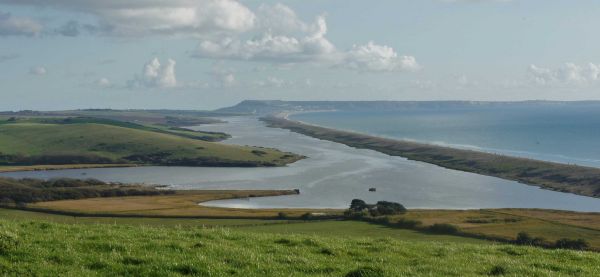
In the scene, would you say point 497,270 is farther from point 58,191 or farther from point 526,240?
point 58,191

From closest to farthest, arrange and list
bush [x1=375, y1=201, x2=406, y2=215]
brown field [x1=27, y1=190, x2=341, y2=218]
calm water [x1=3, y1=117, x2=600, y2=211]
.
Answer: bush [x1=375, y1=201, x2=406, y2=215]
brown field [x1=27, y1=190, x2=341, y2=218]
calm water [x1=3, y1=117, x2=600, y2=211]

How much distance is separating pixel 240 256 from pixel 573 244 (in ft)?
210

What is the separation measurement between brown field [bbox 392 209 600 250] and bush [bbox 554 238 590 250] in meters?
1.10

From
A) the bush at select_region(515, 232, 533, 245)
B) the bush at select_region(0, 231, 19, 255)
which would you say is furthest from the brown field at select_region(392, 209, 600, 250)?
the bush at select_region(0, 231, 19, 255)

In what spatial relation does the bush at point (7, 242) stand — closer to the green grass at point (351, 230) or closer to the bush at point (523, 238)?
the green grass at point (351, 230)

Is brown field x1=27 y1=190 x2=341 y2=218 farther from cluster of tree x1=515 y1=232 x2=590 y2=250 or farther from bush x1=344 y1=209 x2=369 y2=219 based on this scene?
cluster of tree x1=515 y1=232 x2=590 y2=250

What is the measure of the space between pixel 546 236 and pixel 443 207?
114 ft

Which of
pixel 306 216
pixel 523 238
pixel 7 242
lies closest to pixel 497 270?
pixel 7 242

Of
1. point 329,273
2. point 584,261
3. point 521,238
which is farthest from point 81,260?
point 521,238

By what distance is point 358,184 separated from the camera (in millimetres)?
142000

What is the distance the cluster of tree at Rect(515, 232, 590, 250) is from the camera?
228ft

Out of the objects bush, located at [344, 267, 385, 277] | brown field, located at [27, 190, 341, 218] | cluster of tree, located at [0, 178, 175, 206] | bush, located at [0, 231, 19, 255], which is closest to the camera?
bush, located at [344, 267, 385, 277]

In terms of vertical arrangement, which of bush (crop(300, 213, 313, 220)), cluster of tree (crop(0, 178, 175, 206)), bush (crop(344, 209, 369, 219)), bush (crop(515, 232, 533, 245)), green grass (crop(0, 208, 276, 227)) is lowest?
cluster of tree (crop(0, 178, 175, 206))

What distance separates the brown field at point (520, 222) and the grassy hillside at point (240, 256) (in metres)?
56.1
